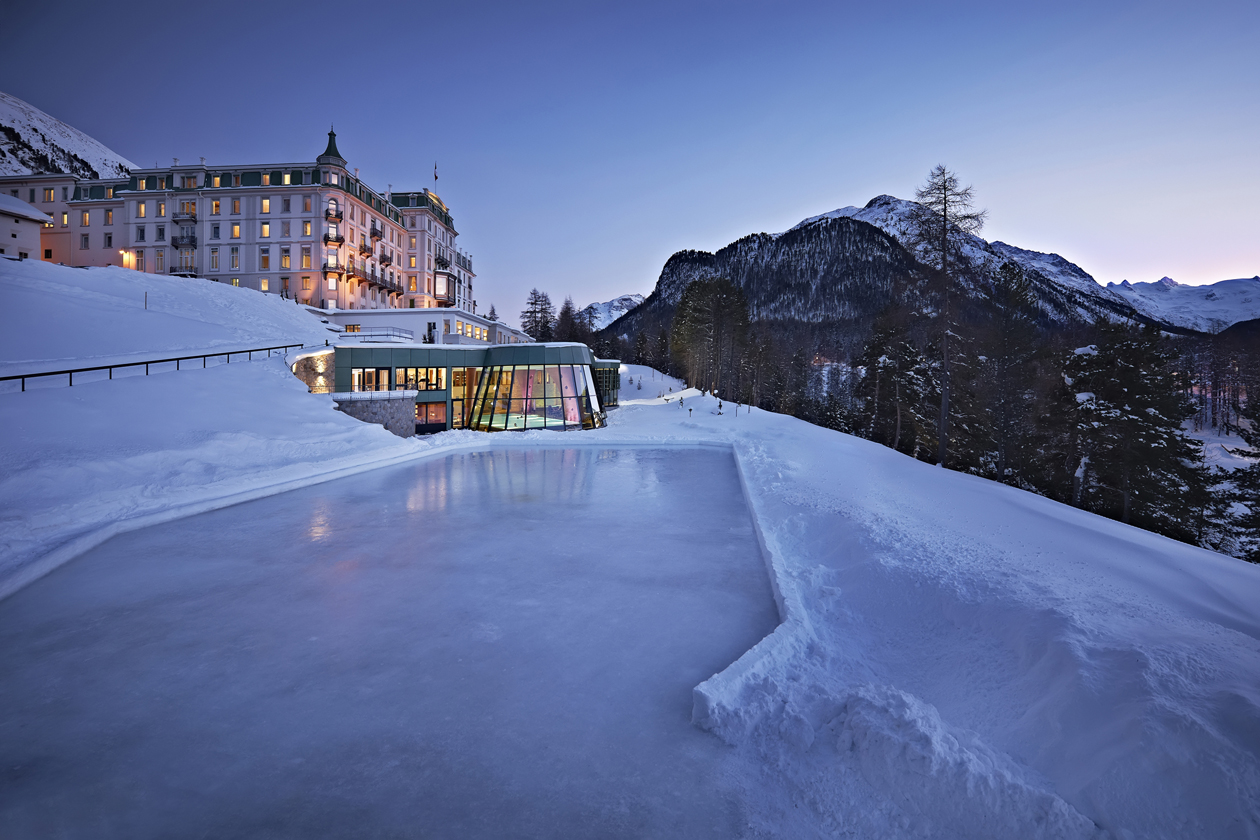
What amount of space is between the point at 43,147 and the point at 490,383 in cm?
19216

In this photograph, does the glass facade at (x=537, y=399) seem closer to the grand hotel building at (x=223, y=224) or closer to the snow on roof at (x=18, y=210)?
the grand hotel building at (x=223, y=224)

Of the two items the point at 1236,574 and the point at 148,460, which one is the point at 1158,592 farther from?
the point at 148,460

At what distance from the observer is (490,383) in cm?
3123

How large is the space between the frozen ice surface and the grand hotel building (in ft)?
129

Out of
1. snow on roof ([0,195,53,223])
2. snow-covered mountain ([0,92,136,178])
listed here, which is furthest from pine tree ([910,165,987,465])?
snow-covered mountain ([0,92,136,178])

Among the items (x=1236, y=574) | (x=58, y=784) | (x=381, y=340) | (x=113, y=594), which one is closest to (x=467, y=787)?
(x=58, y=784)

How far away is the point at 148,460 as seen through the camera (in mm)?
12961

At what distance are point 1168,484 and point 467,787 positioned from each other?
30879mm

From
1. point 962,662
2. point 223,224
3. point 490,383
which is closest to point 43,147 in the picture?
point 223,224

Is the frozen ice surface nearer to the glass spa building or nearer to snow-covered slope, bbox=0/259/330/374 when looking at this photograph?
snow-covered slope, bbox=0/259/330/374

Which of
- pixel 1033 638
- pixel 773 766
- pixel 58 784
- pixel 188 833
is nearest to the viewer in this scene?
pixel 188 833

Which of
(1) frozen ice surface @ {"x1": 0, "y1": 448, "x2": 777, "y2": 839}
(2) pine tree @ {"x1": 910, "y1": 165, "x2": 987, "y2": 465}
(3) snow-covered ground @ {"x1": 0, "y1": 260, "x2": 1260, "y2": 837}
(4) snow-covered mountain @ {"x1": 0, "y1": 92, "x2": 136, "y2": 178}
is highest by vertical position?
(4) snow-covered mountain @ {"x1": 0, "y1": 92, "x2": 136, "y2": 178}

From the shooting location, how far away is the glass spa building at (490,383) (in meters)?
29.5

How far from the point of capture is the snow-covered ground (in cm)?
313
